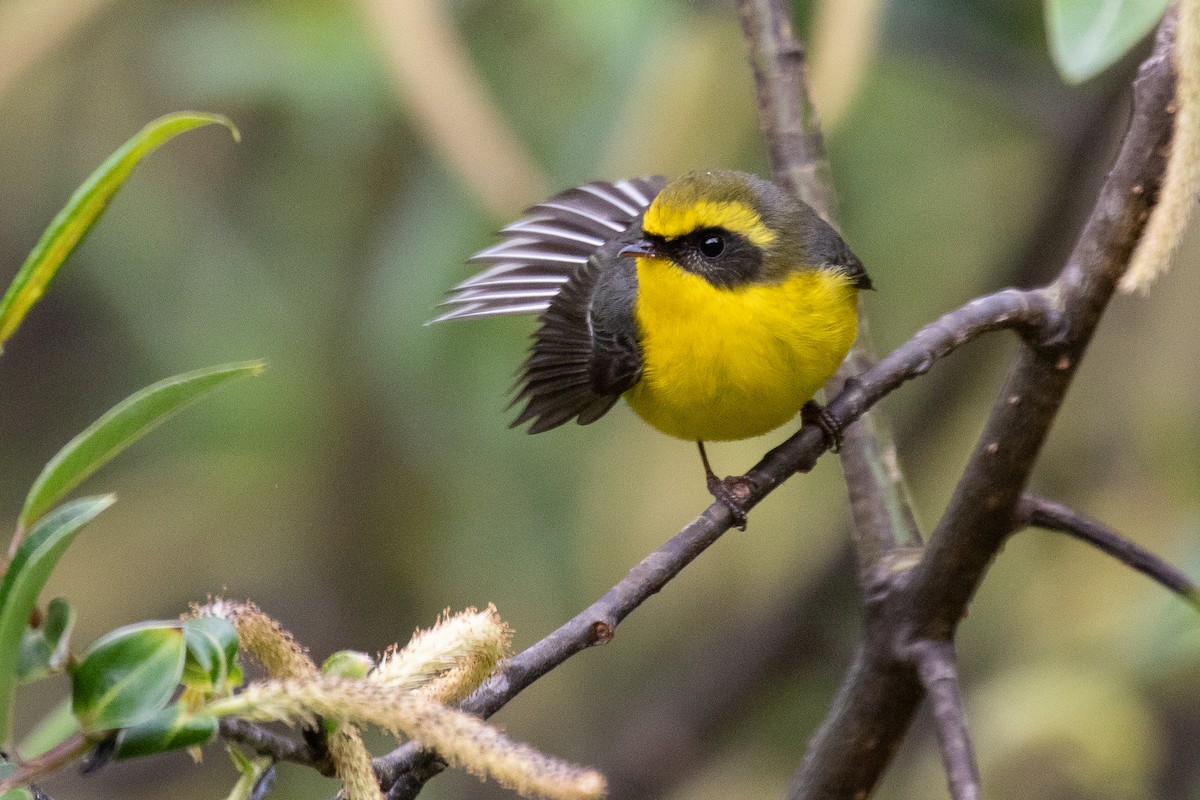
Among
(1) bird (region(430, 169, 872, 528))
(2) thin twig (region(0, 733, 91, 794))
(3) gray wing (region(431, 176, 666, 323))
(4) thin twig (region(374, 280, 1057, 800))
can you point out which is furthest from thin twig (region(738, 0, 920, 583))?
(2) thin twig (region(0, 733, 91, 794))

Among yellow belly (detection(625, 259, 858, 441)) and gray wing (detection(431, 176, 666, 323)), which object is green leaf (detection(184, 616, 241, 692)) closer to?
yellow belly (detection(625, 259, 858, 441))

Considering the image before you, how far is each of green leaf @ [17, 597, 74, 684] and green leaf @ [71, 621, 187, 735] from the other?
5 cm

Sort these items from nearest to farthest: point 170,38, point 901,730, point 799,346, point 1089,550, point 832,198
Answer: point 901,730
point 799,346
point 832,198
point 1089,550
point 170,38

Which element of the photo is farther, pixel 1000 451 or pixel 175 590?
pixel 175 590

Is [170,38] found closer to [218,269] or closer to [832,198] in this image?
[218,269]

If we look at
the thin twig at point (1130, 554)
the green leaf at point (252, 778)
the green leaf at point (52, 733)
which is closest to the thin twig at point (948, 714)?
the thin twig at point (1130, 554)

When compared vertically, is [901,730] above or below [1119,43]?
below

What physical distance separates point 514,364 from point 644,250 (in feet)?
3.80

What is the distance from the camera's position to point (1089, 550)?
3.30 meters

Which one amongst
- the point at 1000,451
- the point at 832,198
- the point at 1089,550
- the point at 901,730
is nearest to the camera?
the point at 1000,451

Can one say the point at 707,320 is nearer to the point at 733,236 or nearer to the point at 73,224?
the point at 733,236

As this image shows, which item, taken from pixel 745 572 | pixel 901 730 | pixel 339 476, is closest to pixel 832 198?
pixel 901 730

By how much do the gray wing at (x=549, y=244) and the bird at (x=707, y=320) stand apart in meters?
0.07

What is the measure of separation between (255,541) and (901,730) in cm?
242
